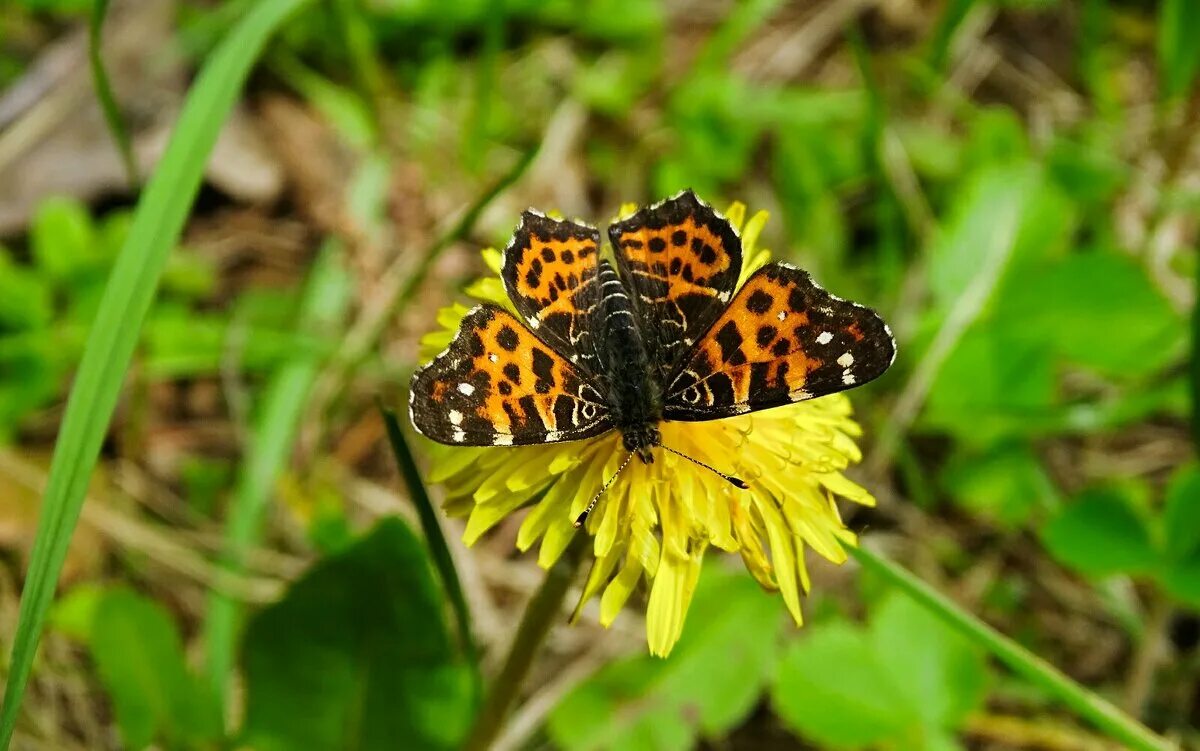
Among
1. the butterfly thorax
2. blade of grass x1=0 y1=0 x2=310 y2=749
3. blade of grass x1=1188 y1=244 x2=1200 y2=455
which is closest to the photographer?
blade of grass x1=0 y1=0 x2=310 y2=749

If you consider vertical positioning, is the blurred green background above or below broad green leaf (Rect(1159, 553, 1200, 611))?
above

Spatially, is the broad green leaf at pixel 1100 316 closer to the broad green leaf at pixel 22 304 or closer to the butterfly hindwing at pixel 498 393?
the butterfly hindwing at pixel 498 393

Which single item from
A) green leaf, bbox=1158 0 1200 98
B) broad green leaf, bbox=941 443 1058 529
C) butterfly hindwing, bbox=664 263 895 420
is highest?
green leaf, bbox=1158 0 1200 98

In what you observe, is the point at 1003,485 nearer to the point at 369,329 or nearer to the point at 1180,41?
the point at 1180,41

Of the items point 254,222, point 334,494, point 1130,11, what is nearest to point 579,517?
point 334,494

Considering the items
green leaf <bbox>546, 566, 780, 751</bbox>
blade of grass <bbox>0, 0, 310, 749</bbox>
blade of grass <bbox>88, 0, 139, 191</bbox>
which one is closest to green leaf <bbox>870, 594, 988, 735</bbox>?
green leaf <bbox>546, 566, 780, 751</bbox>

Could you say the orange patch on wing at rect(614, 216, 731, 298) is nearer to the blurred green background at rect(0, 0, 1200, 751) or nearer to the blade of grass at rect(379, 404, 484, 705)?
the blurred green background at rect(0, 0, 1200, 751)

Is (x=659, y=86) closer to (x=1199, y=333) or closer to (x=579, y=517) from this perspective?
(x=1199, y=333)
